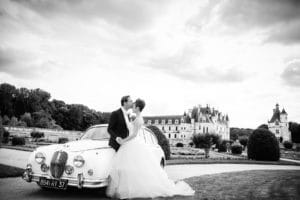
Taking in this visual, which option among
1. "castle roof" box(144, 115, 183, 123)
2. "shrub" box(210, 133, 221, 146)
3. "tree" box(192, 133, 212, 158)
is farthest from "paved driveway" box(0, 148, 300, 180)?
"castle roof" box(144, 115, 183, 123)

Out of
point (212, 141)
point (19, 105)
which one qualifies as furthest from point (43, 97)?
point (212, 141)

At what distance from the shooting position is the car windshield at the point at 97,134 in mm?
7372

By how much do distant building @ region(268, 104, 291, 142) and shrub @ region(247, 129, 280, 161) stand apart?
88.3m

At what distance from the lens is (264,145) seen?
24.4 metres

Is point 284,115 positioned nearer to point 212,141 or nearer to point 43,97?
point 212,141

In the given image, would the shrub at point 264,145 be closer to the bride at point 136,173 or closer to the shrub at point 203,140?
the shrub at point 203,140

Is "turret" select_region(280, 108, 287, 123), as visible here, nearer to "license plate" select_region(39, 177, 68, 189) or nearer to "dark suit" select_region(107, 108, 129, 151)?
"dark suit" select_region(107, 108, 129, 151)

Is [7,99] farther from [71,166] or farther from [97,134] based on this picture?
[71,166]

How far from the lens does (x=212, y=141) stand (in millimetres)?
31484

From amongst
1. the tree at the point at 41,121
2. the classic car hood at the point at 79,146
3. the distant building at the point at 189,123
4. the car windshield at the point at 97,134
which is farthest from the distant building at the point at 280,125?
the classic car hood at the point at 79,146

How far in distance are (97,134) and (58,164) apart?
5.70 feet

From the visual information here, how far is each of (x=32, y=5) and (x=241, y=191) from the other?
47.5 feet

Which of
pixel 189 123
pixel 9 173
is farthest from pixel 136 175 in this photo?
pixel 189 123

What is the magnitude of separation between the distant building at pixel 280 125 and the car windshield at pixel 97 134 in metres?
110
